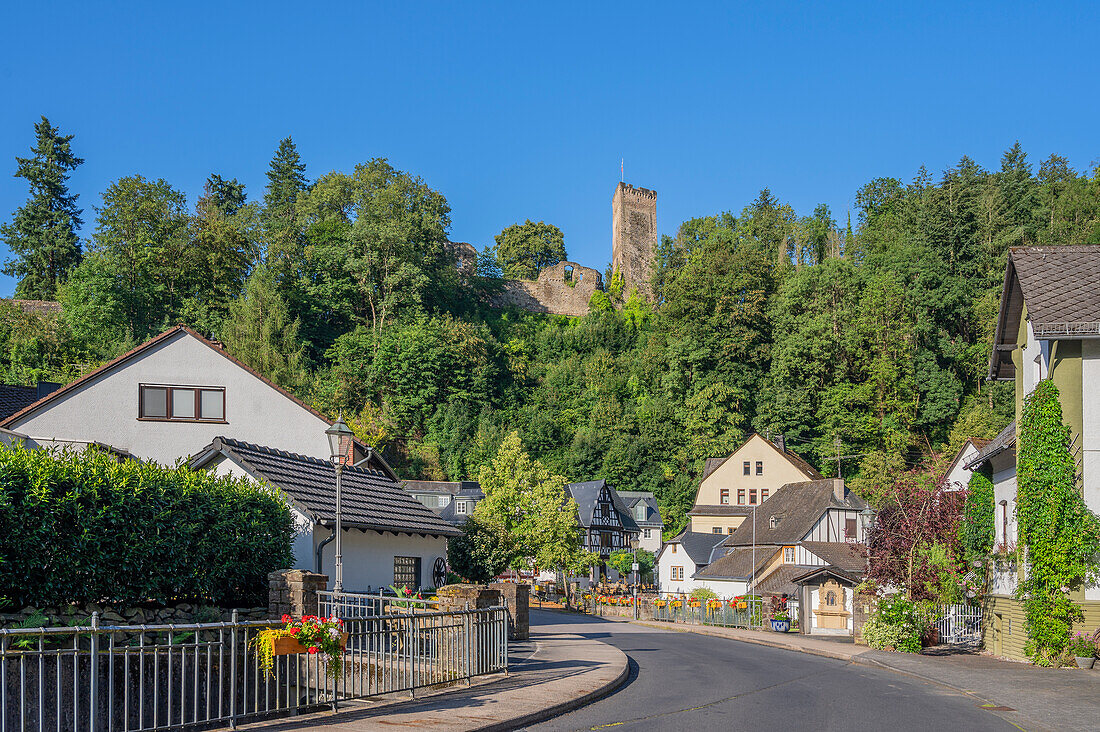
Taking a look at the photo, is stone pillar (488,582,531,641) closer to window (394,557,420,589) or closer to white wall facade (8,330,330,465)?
window (394,557,420,589)

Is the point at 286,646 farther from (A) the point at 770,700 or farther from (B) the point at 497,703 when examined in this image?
(A) the point at 770,700

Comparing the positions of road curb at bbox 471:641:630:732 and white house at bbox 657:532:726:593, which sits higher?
road curb at bbox 471:641:630:732

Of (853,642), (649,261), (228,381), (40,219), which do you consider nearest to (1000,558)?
(853,642)

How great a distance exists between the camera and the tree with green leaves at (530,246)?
126500mm

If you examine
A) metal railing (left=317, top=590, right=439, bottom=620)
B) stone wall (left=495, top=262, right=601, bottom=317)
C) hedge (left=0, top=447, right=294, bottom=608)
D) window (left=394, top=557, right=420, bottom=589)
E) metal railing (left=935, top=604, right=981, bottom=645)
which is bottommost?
metal railing (left=935, top=604, right=981, bottom=645)

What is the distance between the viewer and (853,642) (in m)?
30.3

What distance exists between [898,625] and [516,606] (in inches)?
392

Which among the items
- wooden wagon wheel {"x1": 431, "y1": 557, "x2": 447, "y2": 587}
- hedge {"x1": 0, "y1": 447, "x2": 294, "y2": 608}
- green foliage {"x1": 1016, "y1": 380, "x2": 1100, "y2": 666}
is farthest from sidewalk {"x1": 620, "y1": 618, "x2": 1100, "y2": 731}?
hedge {"x1": 0, "y1": 447, "x2": 294, "y2": 608}

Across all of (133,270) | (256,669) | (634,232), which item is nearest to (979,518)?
(256,669)

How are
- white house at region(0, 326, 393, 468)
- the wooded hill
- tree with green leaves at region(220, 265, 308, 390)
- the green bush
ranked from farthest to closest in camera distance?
1. tree with green leaves at region(220, 265, 308, 390)
2. the wooded hill
3. white house at region(0, 326, 393, 468)
4. the green bush

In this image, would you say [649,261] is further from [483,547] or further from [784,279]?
[483,547]

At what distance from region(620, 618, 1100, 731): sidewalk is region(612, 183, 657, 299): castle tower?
94.9 metres

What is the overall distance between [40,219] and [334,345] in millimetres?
26867

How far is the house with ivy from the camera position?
2006 cm
